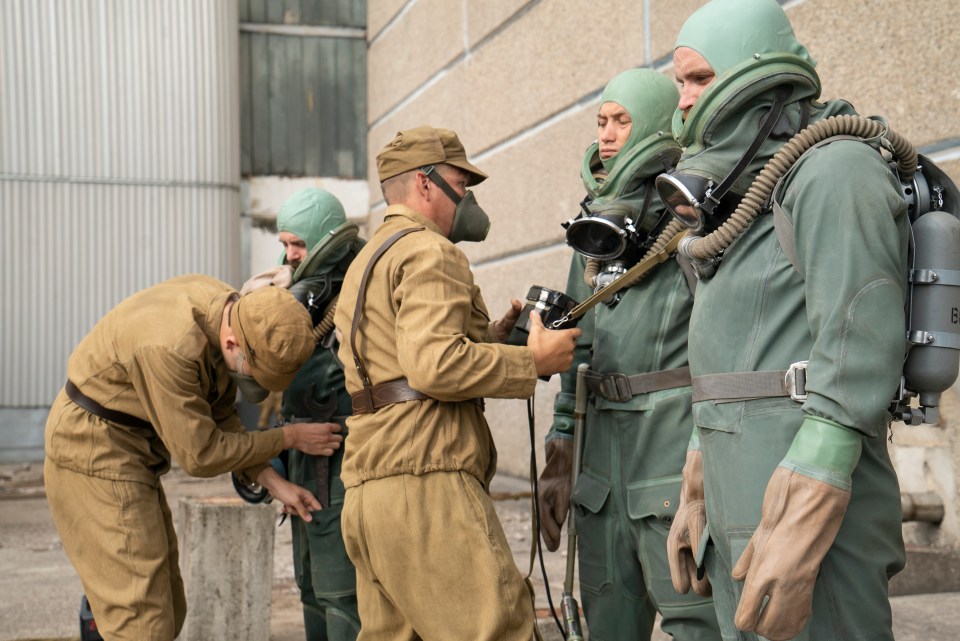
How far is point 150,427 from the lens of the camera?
13.0ft

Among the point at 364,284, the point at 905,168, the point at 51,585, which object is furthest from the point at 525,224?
the point at 905,168

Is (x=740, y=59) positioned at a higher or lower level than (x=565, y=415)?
higher

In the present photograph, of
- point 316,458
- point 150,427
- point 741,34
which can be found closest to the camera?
point 741,34

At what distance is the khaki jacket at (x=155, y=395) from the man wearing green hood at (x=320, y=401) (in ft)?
0.81

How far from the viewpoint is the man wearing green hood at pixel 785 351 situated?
6.21ft

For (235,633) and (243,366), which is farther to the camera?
(235,633)

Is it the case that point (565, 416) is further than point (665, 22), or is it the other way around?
point (665, 22)

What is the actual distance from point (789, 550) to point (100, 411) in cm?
267

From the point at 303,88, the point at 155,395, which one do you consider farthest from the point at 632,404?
the point at 303,88

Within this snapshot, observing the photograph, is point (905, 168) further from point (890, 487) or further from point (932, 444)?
point (932, 444)

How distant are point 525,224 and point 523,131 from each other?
0.69 metres

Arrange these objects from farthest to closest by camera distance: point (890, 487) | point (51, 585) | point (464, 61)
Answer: point (464, 61) < point (51, 585) < point (890, 487)

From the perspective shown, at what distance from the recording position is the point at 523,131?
27.6 ft

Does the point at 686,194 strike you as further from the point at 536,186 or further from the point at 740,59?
the point at 536,186
